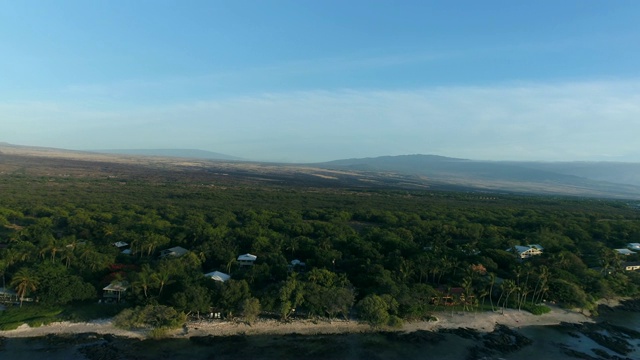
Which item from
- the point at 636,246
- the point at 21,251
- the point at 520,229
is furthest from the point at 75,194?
the point at 636,246

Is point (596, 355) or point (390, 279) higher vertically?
point (390, 279)

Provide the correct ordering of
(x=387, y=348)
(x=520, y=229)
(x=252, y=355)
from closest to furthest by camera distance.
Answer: (x=252, y=355) → (x=387, y=348) → (x=520, y=229)

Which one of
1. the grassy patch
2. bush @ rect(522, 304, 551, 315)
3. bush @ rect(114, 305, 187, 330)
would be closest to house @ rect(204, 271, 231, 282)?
bush @ rect(114, 305, 187, 330)

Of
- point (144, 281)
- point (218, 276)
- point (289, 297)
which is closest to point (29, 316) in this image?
point (144, 281)

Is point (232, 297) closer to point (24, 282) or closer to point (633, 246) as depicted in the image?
point (24, 282)

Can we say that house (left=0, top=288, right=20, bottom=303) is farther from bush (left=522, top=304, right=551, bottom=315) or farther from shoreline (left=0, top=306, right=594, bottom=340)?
bush (left=522, top=304, right=551, bottom=315)

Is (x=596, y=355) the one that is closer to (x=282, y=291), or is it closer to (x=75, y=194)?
(x=282, y=291)

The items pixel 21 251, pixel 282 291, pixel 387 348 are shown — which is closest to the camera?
pixel 387 348

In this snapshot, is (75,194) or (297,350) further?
(75,194)
